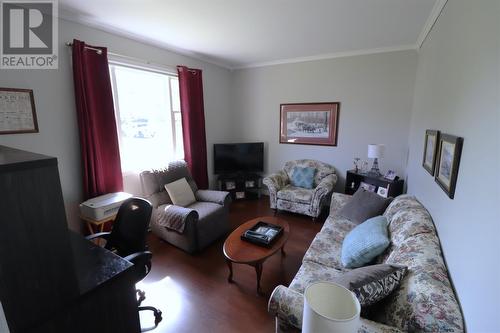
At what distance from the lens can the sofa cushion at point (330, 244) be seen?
1896 millimetres

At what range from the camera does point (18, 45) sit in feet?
6.65

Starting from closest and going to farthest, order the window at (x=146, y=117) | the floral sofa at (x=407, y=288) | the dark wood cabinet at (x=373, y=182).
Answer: the floral sofa at (x=407, y=288) < the window at (x=146, y=117) < the dark wood cabinet at (x=373, y=182)

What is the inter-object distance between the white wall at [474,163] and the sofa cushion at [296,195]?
6.20 ft

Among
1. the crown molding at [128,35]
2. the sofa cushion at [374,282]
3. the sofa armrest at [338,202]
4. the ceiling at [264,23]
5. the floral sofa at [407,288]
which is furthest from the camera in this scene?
the sofa armrest at [338,202]

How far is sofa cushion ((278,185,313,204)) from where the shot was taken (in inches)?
137

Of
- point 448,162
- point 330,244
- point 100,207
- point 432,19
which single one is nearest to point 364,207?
point 330,244

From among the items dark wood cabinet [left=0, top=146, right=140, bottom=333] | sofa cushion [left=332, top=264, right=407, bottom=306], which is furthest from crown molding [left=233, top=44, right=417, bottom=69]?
dark wood cabinet [left=0, top=146, right=140, bottom=333]

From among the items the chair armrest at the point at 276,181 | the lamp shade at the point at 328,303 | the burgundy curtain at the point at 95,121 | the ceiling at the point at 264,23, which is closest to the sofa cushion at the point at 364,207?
the chair armrest at the point at 276,181

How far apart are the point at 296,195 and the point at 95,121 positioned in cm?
278

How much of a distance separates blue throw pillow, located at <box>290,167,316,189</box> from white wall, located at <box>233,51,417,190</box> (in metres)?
0.38

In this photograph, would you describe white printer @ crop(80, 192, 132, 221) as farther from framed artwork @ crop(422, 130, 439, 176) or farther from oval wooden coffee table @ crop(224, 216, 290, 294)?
framed artwork @ crop(422, 130, 439, 176)

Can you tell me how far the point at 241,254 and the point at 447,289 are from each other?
1379 mm

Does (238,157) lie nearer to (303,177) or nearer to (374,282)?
(303,177)

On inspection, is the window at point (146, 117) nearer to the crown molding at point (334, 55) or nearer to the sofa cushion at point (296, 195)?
the crown molding at point (334, 55)
